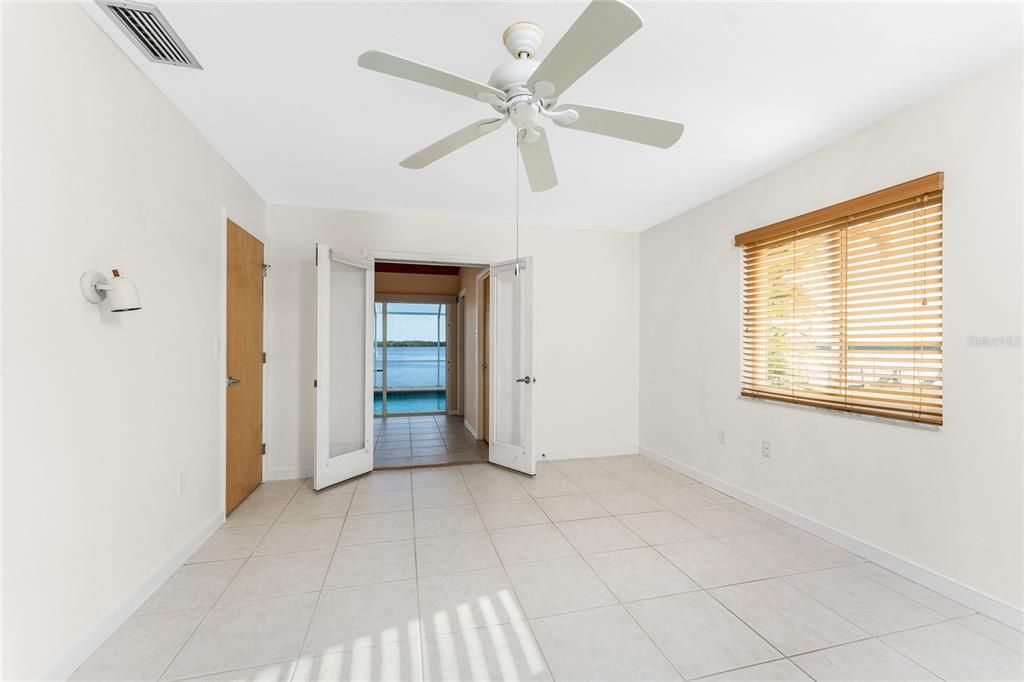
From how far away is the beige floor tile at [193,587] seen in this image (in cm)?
203

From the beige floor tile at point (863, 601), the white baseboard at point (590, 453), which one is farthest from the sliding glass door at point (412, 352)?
the beige floor tile at point (863, 601)

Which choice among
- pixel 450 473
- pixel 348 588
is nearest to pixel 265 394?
pixel 450 473

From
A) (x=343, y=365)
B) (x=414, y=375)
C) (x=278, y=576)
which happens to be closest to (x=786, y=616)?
(x=278, y=576)

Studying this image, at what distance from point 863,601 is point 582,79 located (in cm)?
284

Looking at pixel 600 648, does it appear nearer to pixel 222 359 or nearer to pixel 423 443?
pixel 222 359

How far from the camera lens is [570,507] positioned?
3.26 m

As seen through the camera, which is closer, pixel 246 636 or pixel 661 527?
pixel 246 636

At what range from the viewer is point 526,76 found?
153 centimetres

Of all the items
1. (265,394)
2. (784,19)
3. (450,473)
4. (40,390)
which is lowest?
(450,473)

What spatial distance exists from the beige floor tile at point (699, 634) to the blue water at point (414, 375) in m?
6.25

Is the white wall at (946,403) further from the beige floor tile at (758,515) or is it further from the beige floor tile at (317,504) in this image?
the beige floor tile at (317,504)

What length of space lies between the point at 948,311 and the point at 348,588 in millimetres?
3284

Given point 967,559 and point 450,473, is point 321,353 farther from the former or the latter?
point 967,559

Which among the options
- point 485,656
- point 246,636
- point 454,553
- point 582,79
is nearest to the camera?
point 485,656
